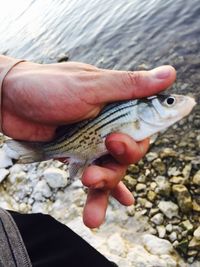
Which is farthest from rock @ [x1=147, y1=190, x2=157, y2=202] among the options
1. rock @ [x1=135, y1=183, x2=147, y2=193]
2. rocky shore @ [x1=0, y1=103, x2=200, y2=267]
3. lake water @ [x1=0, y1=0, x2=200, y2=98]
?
lake water @ [x1=0, y1=0, x2=200, y2=98]

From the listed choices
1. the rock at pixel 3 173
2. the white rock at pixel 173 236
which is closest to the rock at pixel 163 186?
the white rock at pixel 173 236

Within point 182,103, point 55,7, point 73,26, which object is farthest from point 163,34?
point 55,7

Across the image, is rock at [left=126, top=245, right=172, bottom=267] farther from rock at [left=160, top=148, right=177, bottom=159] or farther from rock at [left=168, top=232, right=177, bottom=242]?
rock at [left=160, top=148, right=177, bottom=159]

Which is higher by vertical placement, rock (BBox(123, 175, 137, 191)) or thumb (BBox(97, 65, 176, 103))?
thumb (BBox(97, 65, 176, 103))

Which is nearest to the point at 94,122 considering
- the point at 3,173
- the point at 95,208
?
the point at 95,208

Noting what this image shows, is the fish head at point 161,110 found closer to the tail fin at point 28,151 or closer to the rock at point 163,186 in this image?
the tail fin at point 28,151

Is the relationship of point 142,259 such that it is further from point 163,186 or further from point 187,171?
point 187,171

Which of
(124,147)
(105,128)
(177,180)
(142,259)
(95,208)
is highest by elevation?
(105,128)
